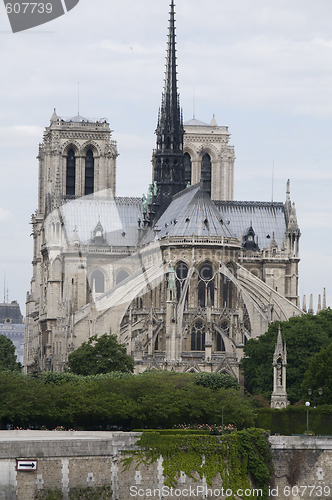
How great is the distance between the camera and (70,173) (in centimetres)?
17550

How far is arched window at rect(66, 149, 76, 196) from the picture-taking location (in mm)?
175250

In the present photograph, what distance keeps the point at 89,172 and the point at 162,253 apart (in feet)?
97.5

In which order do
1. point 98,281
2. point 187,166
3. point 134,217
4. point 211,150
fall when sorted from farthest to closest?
point 187,166, point 211,150, point 134,217, point 98,281

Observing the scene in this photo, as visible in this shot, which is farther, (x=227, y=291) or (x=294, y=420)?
(x=227, y=291)

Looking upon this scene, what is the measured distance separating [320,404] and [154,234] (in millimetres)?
51734

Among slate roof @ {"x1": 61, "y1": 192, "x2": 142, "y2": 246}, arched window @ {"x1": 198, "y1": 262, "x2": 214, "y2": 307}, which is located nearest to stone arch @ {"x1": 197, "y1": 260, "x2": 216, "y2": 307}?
arched window @ {"x1": 198, "y1": 262, "x2": 214, "y2": 307}

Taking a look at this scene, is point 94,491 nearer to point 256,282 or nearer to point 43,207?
point 256,282

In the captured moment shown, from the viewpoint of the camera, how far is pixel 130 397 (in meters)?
97.2

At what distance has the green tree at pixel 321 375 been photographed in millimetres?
107244

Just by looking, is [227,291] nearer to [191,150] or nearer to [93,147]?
[191,150]

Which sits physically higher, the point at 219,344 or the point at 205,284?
the point at 205,284

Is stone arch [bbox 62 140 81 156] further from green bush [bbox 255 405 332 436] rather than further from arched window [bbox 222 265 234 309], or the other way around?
green bush [bbox 255 405 332 436]

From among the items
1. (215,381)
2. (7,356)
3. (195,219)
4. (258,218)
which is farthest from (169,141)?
(215,381)

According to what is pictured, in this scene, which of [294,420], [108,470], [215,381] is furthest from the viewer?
[215,381]
